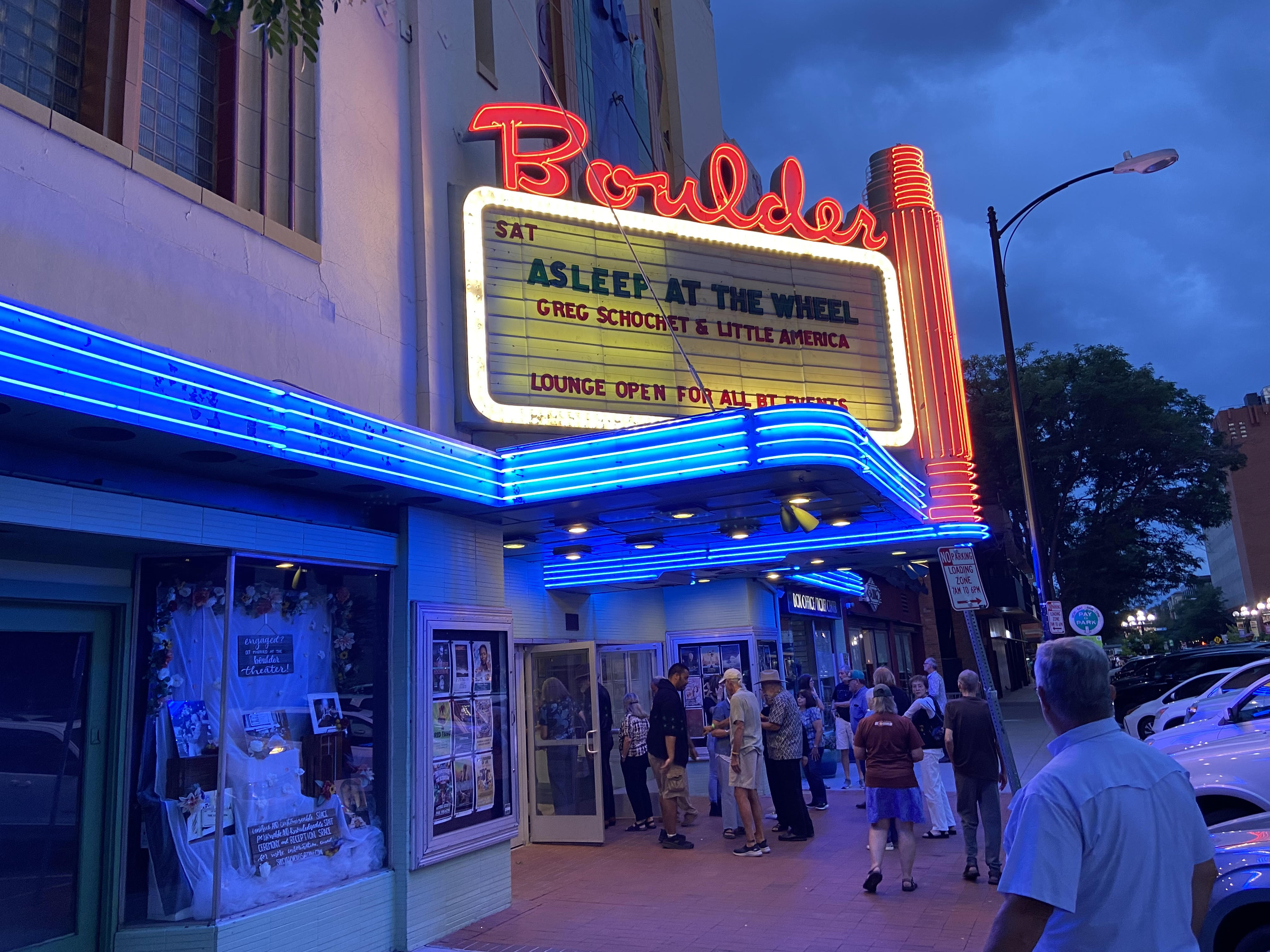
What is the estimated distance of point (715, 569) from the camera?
49.3ft

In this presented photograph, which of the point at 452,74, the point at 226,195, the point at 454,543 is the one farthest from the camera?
the point at 452,74

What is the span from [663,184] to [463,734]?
6.90 metres

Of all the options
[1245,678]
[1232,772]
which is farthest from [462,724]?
[1245,678]

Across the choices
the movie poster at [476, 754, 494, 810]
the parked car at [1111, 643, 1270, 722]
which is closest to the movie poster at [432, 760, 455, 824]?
the movie poster at [476, 754, 494, 810]

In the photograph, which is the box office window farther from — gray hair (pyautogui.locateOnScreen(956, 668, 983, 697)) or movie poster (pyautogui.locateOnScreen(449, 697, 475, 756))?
gray hair (pyautogui.locateOnScreen(956, 668, 983, 697))

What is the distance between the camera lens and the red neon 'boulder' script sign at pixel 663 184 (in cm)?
1027

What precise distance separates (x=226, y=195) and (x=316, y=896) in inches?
208

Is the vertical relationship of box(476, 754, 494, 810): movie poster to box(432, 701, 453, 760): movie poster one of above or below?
below

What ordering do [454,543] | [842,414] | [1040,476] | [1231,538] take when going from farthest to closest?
1. [1231,538]
2. [1040,476]
3. [454,543]
4. [842,414]

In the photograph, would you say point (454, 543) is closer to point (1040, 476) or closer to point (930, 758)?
point (930, 758)

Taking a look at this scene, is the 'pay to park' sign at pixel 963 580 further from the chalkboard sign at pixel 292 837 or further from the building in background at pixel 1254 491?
the building in background at pixel 1254 491

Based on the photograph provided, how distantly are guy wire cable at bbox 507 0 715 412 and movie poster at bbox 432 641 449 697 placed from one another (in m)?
3.95

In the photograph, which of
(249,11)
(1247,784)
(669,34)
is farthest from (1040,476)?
(249,11)

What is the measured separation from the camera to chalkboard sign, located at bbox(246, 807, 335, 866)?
22.5ft
